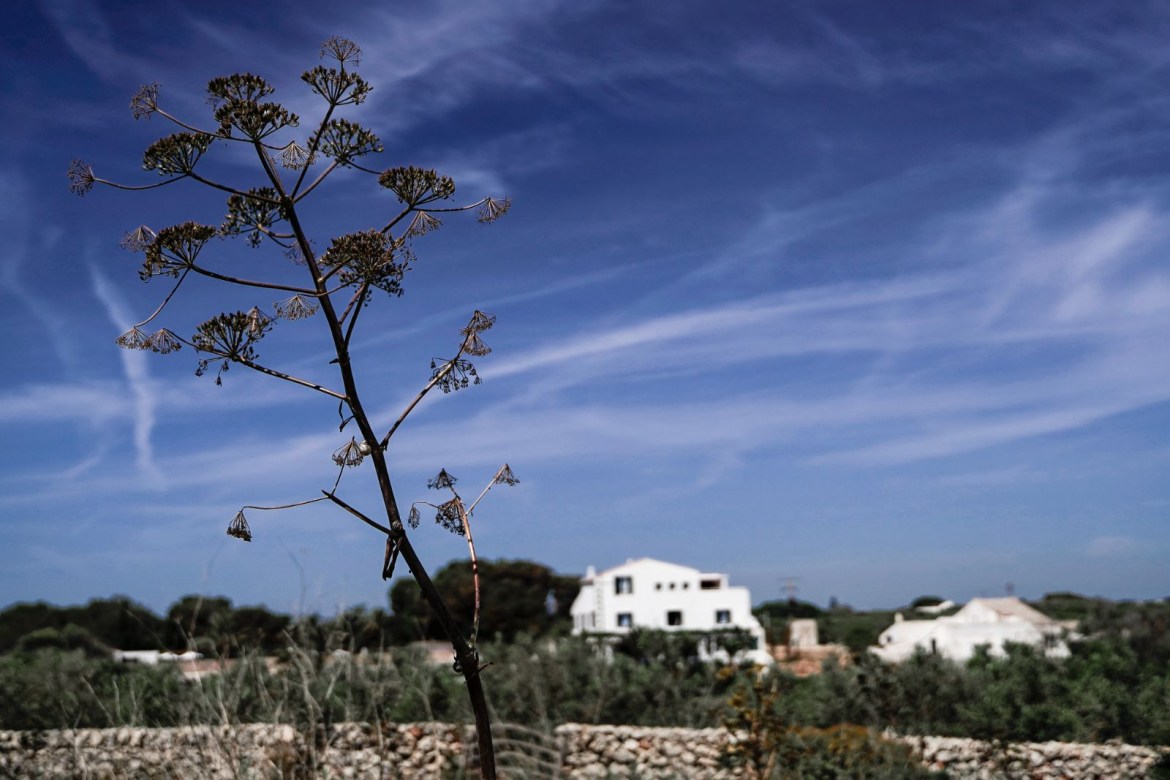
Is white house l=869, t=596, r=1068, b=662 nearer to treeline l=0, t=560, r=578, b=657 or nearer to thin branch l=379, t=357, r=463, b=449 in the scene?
treeline l=0, t=560, r=578, b=657

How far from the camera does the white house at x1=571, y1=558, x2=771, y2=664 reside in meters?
41.8

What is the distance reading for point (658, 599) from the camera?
1716 inches

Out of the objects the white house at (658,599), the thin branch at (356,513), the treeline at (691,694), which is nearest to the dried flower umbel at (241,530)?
the thin branch at (356,513)

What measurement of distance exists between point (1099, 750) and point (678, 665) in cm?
550

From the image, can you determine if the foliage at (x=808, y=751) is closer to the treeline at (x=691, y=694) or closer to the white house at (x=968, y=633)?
the treeline at (x=691, y=694)

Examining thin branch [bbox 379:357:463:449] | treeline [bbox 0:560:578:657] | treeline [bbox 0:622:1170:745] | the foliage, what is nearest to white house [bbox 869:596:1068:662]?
treeline [bbox 0:622:1170:745]

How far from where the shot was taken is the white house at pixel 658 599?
41812 mm

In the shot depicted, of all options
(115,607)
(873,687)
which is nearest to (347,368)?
(873,687)

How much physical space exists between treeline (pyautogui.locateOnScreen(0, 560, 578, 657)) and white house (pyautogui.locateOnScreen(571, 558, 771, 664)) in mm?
2588

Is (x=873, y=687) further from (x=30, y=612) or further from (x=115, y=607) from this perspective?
(x=30, y=612)

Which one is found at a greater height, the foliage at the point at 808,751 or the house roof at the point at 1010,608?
the house roof at the point at 1010,608

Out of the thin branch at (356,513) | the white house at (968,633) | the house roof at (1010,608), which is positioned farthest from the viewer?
the house roof at (1010,608)

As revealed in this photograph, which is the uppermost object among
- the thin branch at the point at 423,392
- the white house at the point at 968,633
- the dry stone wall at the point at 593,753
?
the thin branch at the point at 423,392

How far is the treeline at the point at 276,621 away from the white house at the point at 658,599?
2588 millimetres
